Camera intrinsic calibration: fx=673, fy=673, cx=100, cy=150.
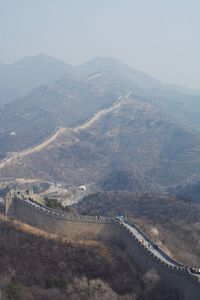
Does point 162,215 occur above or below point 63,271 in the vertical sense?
above

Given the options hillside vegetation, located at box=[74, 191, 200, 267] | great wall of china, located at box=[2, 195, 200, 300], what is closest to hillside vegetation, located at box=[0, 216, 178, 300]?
great wall of china, located at box=[2, 195, 200, 300]

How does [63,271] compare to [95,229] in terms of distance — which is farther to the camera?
[95,229]

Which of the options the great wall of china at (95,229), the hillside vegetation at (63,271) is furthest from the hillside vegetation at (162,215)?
the hillside vegetation at (63,271)

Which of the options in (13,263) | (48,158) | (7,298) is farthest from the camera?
(48,158)

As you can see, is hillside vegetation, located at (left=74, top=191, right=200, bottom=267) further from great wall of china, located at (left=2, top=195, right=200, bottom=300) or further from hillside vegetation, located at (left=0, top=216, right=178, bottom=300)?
hillside vegetation, located at (left=0, top=216, right=178, bottom=300)

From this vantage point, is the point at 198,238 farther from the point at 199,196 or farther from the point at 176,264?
the point at 199,196

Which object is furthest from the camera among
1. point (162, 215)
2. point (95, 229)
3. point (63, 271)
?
point (162, 215)

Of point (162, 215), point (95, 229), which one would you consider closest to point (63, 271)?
point (95, 229)

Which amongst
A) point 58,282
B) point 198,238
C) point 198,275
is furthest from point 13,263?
point 198,238

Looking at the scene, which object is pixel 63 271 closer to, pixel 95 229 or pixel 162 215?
pixel 95 229
